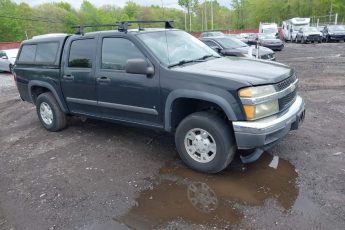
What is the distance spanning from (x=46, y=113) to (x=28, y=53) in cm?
123

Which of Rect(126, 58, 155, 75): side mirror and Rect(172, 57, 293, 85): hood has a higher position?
Rect(126, 58, 155, 75): side mirror

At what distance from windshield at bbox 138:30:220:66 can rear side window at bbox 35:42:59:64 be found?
200 cm

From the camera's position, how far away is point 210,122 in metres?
4.26

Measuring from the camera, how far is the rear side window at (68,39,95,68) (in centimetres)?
555

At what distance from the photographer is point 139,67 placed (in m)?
4.60

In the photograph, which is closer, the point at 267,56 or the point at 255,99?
the point at 255,99

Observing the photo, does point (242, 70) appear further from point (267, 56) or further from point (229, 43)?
Result: point (267, 56)

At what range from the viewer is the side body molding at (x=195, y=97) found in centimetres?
406

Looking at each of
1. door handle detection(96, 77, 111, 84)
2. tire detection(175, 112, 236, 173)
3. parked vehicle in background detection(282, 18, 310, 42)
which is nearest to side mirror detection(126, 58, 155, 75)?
door handle detection(96, 77, 111, 84)

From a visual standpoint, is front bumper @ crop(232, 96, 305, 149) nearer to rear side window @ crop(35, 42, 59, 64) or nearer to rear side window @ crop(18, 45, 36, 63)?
rear side window @ crop(35, 42, 59, 64)

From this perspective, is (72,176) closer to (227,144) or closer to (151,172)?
(151,172)

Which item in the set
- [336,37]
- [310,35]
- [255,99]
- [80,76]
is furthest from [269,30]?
[255,99]

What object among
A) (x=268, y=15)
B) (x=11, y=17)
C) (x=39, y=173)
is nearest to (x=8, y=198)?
(x=39, y=173)

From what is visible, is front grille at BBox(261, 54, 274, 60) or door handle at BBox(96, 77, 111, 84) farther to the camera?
front grille at BBox(261, 54, 274, 60)
